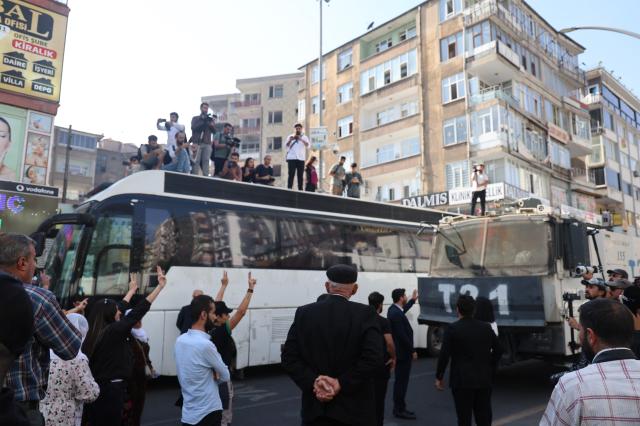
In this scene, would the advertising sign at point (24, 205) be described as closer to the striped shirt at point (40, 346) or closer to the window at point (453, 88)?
the striped shirt at point (40, 346)

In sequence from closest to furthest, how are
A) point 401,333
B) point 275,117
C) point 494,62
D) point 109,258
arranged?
point 401,333 < point 109,258 < point 494,62 < point 275,117

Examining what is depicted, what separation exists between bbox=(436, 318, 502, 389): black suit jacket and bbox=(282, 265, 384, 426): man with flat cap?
2.23 m

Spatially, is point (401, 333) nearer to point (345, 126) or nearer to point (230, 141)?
point (230, 141)

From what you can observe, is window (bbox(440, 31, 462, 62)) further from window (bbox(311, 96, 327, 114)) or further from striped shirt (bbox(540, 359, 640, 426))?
striped shirt (bbox(540, 359, 640, 426))

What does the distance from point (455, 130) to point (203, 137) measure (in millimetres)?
23212

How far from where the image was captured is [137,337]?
17.1 ft

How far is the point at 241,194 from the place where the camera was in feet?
32.1

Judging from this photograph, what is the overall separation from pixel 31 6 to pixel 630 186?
165ft

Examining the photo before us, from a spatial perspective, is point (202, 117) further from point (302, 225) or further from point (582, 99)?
point (582, 99)

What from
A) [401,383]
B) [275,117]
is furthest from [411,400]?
[275,117]

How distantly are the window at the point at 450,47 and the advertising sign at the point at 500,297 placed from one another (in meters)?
26.7

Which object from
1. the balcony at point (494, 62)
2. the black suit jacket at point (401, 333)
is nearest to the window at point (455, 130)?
the balcony at point (494, 62)

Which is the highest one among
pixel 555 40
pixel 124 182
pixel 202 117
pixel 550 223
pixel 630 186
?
pixel 555 40

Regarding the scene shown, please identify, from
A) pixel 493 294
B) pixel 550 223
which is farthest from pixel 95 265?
pixel 550 223
